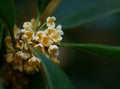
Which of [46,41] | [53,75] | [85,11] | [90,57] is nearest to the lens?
[53,75]

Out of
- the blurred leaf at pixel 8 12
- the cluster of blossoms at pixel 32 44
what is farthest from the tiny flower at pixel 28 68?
the blurred leaf at pixel 8 12

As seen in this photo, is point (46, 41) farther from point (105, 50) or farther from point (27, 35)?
point (105, 50)

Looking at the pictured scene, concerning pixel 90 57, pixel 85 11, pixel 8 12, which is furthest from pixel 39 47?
pixel 90 57

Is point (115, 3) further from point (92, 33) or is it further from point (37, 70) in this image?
point (92, 33)

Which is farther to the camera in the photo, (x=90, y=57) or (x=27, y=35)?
(x=90, y=57)

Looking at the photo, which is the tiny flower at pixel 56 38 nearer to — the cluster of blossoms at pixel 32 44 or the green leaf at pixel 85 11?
the cluster of blossoms at pixel 32 44

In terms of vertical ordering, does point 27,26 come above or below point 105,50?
above

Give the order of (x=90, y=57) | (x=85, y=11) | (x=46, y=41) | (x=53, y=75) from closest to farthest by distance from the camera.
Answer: (x=53, y=75)
(x=46, y=41)
(x=85, y=11)
(x=90, y=57)

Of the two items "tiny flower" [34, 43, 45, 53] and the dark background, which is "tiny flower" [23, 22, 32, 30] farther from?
the dark background
